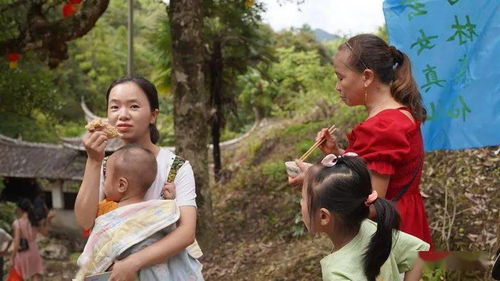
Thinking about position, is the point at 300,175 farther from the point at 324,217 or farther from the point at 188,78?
the point at 188,78

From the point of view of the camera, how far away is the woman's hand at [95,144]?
2268mm

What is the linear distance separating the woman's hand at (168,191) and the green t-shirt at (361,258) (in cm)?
63

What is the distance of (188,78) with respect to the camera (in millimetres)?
7668

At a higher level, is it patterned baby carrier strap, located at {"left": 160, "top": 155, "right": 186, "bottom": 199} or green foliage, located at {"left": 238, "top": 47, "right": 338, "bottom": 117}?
patterned baby carrier strap, located at {"left": 160, "top": 155, "right": 186, "bottom": 199}

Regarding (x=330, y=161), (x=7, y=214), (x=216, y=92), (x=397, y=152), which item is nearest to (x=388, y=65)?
(x=397, y=152)

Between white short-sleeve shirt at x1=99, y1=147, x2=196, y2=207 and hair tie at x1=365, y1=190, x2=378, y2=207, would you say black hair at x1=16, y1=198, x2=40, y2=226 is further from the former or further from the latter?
hair tie at x1=365, y1=190, x2=378, y2=207

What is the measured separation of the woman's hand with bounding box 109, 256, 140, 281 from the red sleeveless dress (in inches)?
33.1

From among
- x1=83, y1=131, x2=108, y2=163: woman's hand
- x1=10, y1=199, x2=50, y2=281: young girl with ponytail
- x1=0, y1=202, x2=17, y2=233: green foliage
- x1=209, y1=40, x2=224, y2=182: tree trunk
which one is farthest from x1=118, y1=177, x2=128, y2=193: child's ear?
x1=0, y1=202, x2=17, y2=233: green foliage

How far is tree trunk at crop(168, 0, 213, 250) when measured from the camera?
7.59 m

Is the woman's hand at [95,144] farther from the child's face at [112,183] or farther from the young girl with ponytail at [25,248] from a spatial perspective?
the young girl with ponytail at [25,248]

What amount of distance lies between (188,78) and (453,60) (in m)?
4.58

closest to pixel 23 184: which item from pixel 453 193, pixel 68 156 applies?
pixel 68 156

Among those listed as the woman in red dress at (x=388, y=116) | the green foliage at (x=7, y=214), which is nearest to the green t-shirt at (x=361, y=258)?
the woman in red dress at (x=388, y=116)

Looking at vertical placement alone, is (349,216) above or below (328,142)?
below
